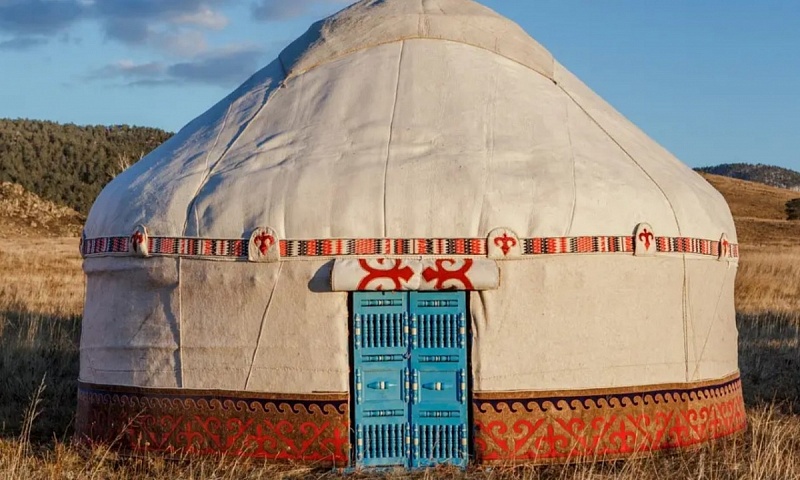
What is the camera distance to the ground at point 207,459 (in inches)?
232

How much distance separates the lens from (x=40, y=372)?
9.49m

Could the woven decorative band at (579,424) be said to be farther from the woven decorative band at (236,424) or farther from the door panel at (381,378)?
the woven decorative band at (236,424)

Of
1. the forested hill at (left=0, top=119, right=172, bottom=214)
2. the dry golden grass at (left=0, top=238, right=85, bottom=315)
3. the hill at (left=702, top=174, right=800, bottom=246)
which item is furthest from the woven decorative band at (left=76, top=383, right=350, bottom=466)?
the hill at (left=702, top=174, right=800, bottom=246)

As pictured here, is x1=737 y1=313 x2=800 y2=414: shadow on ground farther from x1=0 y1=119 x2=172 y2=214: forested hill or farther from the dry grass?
x1=0 y1=119 x2=172 y2=214: forested hill

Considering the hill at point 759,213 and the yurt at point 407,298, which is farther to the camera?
the hill at point 759,213

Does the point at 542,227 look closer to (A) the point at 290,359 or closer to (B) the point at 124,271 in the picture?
(A) the point at 290,359

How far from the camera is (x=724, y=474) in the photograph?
19.3 ft

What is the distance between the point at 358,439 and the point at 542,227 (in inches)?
61.2

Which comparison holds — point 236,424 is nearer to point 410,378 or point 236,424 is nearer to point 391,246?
point 410,378

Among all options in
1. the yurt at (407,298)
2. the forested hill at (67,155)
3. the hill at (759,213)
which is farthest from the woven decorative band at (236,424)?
the hill at (759,213)

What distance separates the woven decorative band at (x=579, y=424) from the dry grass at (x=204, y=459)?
9 centimetres

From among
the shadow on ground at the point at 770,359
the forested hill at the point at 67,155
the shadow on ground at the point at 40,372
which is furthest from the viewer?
the forested hill at the point at 67,155

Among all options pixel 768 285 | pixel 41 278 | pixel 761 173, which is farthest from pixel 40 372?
pixel 761 173

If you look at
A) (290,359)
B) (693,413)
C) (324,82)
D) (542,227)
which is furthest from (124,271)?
(693,413)
